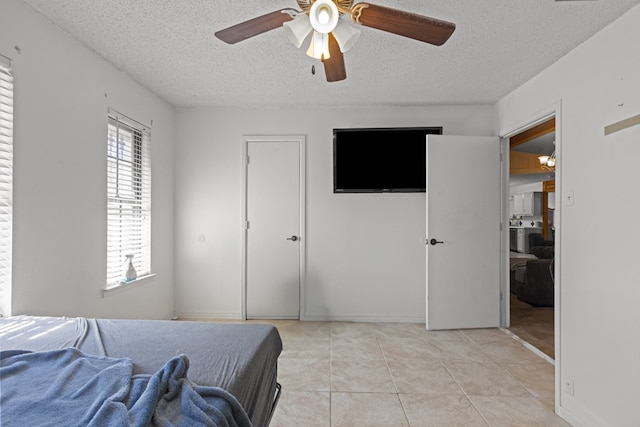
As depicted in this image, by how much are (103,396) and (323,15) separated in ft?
5.53

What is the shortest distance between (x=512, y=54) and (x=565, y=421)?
261 cm

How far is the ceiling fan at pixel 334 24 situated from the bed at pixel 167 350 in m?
1.51

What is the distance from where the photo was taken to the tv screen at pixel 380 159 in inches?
143

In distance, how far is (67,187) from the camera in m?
2.17

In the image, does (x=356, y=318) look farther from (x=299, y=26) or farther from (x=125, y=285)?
(x=299, y=26)

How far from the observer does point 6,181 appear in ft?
5.78

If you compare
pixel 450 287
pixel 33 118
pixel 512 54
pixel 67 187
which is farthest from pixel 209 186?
pixel 512 54

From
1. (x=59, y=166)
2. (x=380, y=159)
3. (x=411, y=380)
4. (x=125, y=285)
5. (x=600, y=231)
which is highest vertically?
(x=380, y=159)

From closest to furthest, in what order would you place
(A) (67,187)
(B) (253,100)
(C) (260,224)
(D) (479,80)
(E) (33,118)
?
1. (E) (33,118)
2. (A) (67,187)
3. (D) (479,80)
4. (B) (253,100)
5. (C) (260,224)

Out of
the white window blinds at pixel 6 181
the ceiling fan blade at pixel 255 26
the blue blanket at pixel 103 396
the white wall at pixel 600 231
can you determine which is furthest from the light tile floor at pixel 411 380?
the ceiling fan blade at pixel 255 26

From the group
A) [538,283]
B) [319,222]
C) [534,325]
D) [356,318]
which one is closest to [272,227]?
[319,222]

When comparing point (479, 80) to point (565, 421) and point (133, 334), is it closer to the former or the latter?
point (565, 421)

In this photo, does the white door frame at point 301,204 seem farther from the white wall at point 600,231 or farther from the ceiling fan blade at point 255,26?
the white wall at point 600,231

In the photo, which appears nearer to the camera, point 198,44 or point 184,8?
point 184,8
